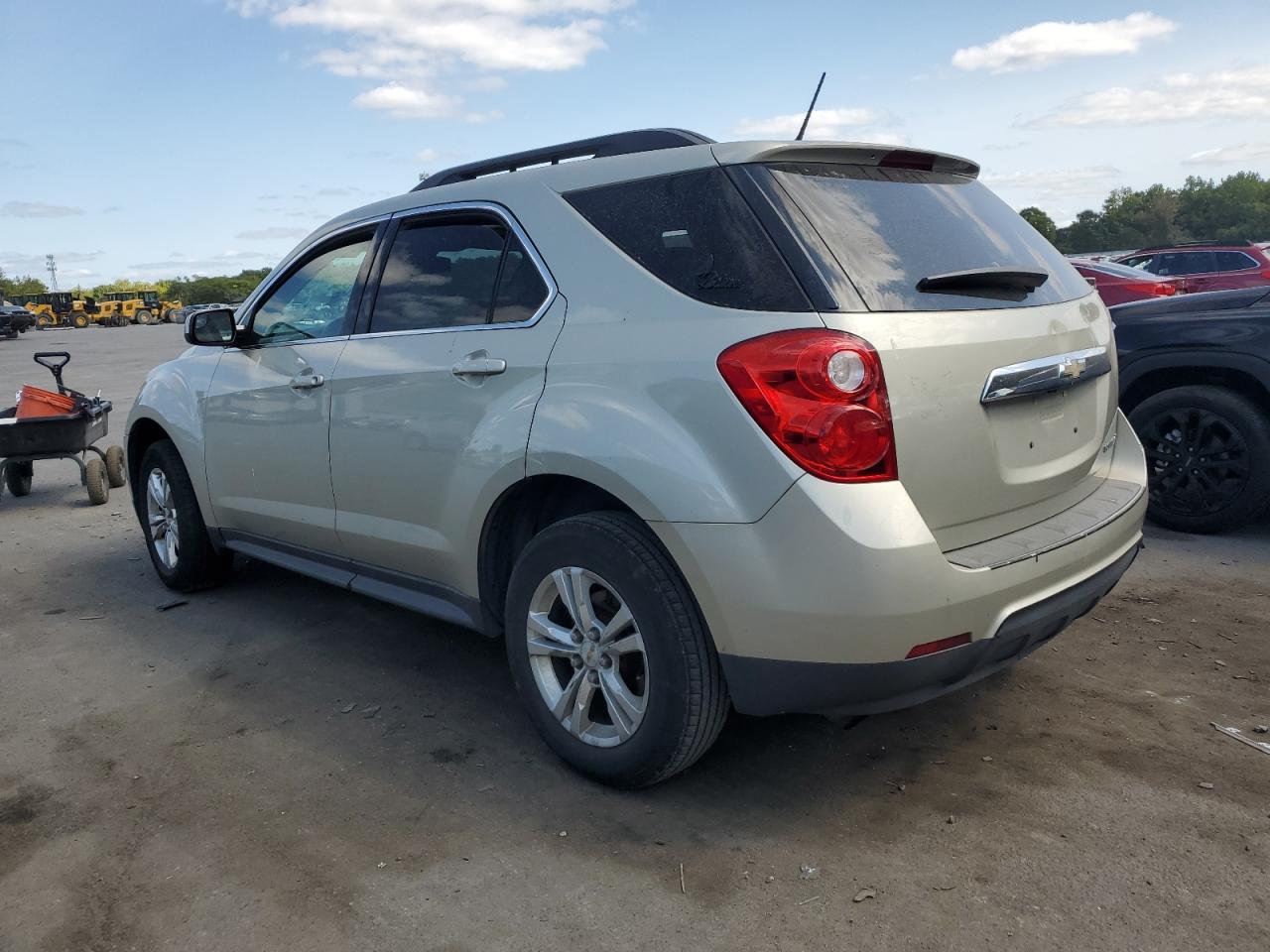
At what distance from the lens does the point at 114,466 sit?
841 cm

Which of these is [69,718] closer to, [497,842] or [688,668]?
[497,842]

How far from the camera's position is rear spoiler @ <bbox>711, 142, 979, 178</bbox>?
283 cm

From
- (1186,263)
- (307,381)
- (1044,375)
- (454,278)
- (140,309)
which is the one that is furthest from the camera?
(140,309)

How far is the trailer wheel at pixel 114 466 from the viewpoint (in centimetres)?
836

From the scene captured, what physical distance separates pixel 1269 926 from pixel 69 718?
149 inches

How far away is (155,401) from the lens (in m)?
5.16

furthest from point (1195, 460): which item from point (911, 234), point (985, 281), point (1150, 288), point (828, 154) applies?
point (1150, 288)

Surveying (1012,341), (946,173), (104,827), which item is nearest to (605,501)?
(1012,341)

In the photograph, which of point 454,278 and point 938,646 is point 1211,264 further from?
point 938,646

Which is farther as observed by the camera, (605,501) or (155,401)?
(155,401)

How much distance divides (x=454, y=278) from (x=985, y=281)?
1740 millimetres

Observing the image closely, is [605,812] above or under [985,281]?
under

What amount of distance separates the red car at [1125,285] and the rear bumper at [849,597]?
1177cm

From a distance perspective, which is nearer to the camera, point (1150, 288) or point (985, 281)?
point (985, 281)
